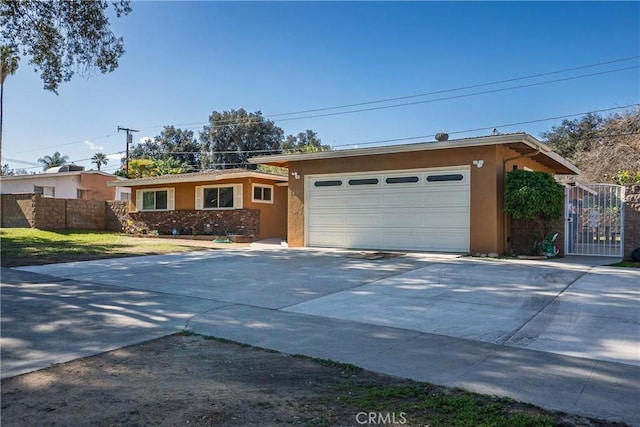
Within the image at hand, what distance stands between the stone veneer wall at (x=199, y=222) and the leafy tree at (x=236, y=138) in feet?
60.1

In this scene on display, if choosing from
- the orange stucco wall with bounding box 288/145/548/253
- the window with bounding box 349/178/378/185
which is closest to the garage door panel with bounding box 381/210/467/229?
the orange stucco wall with bounding box 288/145/548/253

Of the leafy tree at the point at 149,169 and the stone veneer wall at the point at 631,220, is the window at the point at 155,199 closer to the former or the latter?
the leafy tree at the point at 149,169

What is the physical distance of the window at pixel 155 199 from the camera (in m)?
22.8

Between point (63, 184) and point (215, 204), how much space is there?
52.0 ft

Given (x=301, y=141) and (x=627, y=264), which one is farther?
(x=301, y=141)

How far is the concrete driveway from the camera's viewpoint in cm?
375

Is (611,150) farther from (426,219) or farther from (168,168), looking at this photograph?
(168,168)

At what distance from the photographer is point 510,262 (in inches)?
418

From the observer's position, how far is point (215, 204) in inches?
831

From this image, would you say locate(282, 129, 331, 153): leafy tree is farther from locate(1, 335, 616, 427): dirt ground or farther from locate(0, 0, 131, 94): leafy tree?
locate(1, 335, 616, 427): dirt ground

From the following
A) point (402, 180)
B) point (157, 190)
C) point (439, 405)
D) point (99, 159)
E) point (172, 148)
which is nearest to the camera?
point (439, 405)

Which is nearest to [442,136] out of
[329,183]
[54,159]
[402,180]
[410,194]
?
[402,180]

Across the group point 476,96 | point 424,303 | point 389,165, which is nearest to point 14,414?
point 424,303

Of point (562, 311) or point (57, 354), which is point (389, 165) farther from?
point (57, 354)
